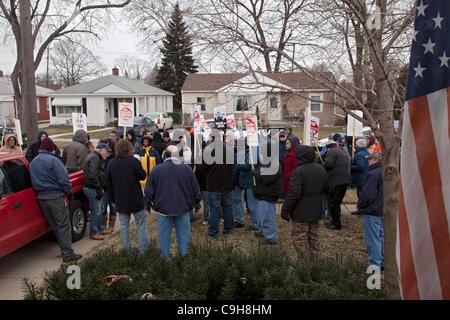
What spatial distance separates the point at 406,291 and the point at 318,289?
0.95 metres

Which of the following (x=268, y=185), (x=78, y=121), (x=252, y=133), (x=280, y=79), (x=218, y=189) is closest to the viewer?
(x=280, y=79)

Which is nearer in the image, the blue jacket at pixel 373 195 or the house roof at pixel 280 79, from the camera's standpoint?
the house roof at pixel 280 79

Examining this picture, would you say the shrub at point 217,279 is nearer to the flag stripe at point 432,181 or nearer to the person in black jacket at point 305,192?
the flag stripe at point 432,181

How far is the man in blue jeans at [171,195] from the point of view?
5688 mm

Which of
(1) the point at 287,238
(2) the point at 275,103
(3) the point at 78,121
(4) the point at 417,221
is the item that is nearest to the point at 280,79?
(2) the point at 275,103

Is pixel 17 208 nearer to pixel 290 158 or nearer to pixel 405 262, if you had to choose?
pixel 290 158

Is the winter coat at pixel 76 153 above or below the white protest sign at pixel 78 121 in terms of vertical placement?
below

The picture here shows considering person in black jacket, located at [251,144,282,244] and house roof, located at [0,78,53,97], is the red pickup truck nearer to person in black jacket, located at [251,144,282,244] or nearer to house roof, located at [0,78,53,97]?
person in black jacket, located at [251,144,282,244]

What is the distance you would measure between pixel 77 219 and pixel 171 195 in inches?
102

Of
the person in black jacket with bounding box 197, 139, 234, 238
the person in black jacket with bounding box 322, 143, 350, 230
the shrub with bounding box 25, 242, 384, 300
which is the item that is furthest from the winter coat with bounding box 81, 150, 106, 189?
the person in black jacket with bounding box 322, 143, 350, 230

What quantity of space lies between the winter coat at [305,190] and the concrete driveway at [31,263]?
3.75 m

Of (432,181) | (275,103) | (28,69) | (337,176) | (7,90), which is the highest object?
(7,90)

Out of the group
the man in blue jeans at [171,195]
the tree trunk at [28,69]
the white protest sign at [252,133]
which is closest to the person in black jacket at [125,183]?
the man in blue jeans at [171,195]

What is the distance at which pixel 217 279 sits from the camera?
133 inches
